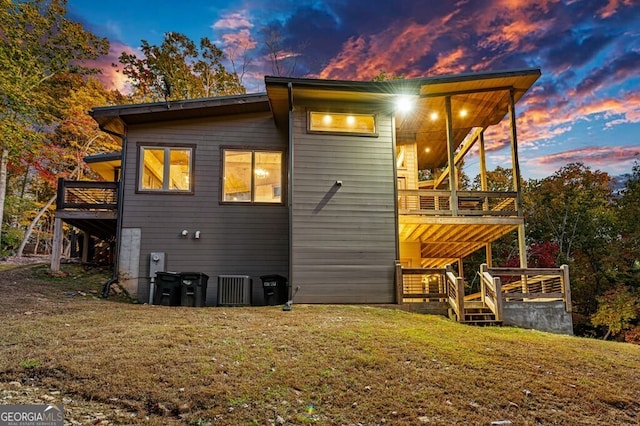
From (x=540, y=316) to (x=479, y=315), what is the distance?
1.35 meters

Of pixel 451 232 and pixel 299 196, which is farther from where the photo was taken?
pixel 451 232

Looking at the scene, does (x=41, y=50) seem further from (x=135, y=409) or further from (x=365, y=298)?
(x=135, y=409)

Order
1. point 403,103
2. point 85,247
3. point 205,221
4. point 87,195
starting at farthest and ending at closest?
point 85,247 → point 87,195 → point 205,221 → point 403,103

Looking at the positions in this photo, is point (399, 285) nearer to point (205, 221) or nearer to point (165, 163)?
point (205, 221)

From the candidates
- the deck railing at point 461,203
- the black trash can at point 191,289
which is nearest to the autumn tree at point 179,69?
the black trash can at point 191,289

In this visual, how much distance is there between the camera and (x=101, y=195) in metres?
11.4

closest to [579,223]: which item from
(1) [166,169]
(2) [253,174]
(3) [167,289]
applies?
(2) [253,174]

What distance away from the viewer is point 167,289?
30.2ft

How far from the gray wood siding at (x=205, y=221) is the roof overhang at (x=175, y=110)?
207 mm

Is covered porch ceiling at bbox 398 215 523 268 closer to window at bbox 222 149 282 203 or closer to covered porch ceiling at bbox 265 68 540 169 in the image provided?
covered porch ceiling at bbox 265 68 540 169

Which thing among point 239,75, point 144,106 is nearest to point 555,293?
point 144,106

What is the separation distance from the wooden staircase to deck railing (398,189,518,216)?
244cm

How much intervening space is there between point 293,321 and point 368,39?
61.9 ft

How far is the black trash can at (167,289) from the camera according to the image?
30.1ft
